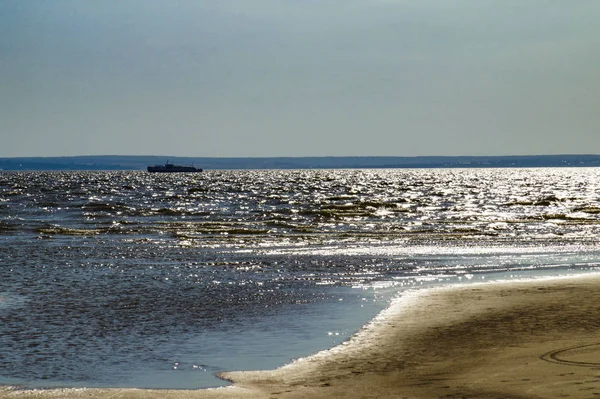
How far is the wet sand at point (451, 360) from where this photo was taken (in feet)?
36.0

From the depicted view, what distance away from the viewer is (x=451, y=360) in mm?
12852

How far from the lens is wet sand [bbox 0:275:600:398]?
432 inches

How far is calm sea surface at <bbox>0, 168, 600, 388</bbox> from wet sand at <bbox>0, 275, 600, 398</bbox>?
2.31ft

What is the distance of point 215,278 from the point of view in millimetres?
24750

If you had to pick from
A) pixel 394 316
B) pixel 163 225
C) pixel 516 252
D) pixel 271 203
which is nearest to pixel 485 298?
pixel 394 316

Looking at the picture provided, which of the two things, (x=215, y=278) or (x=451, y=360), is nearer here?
(x=451, y=360)

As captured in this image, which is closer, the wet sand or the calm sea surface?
the wet sand

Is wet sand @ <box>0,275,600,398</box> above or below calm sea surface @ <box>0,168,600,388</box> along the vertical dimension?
above

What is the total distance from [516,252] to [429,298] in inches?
542

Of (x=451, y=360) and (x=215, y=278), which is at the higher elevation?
(x=451, y=360)

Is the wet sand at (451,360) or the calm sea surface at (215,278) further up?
the wet sand at (451,360)

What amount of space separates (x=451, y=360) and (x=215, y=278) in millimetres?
12850

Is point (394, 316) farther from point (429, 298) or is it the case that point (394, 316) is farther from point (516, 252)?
point (516, 252)

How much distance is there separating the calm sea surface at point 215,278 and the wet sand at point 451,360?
70 cm
